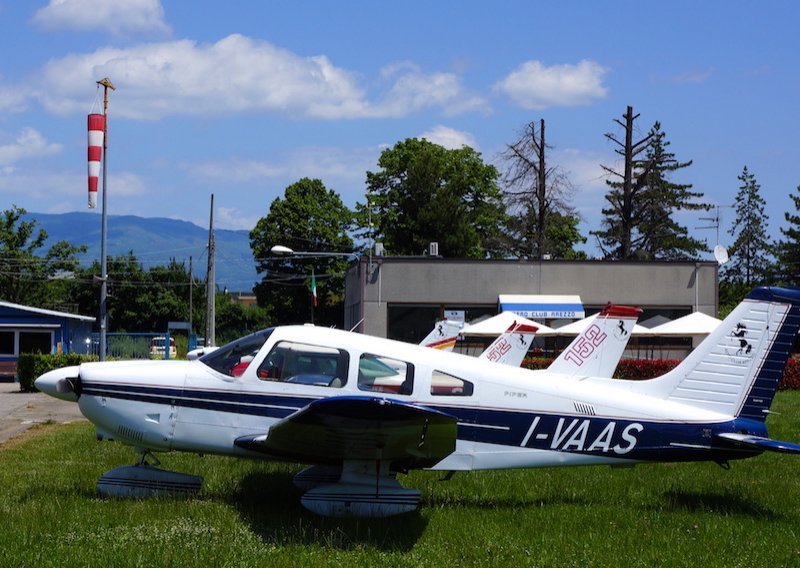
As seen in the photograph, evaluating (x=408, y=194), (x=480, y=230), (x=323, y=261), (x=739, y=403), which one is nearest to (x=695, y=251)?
(x=480, y=230)

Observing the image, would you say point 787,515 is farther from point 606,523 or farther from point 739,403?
point 606,523

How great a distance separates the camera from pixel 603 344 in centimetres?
1803

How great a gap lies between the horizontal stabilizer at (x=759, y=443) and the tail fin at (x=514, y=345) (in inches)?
465

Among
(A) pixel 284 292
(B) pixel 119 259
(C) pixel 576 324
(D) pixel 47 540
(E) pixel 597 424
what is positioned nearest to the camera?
(D) pixel 47 540

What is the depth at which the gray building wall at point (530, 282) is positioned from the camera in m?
44.5

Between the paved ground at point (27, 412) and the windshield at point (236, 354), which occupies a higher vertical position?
the windshield at point (236, 354)

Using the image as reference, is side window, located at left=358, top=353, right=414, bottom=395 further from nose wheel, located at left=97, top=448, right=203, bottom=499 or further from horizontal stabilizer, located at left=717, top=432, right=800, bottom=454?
horizontal stabilizer, located at left=717, top=432, right=800, bottom=454

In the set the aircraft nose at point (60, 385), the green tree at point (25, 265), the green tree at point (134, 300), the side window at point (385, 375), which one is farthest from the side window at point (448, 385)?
the green tree at point (134, 300)

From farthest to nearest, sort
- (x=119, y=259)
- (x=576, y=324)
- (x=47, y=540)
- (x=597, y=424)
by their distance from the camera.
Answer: (x=119, y=259) < (x=576, y=324) < (x=597, y=424) < (x=47, y=540)

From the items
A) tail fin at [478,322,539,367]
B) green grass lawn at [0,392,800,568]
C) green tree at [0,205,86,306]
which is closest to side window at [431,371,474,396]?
green grass lawn at [0,392,800,568]

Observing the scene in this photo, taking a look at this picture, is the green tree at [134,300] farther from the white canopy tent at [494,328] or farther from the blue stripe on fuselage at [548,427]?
the blue stripe on fuselage at [548,427]

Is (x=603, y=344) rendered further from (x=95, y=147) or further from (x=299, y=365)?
(x=95, y=147)

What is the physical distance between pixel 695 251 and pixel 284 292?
31.6 metres

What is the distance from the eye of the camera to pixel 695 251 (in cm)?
7494
